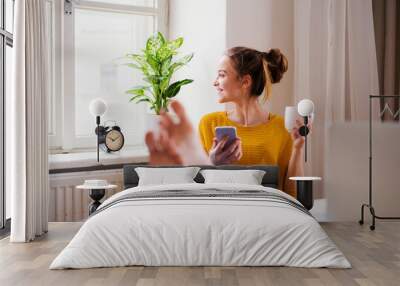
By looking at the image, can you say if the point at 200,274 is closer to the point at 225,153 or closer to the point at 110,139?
the point at 225,153

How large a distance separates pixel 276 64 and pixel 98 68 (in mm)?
2055

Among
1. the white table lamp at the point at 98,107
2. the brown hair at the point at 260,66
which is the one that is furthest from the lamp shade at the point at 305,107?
the white table lamp at the point at 98,107

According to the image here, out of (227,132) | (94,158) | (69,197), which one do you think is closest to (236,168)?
(227,132)

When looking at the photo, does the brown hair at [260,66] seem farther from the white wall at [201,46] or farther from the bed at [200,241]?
the bed at [200,241]

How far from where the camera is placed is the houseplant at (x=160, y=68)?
7004 millimetres

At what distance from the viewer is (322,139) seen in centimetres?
700

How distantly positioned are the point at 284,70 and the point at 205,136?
116 centimetres

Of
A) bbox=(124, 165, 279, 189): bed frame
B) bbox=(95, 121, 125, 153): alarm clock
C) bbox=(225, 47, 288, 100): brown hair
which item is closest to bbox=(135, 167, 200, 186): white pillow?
bbox=(124, 165, 279, 189): bed frame

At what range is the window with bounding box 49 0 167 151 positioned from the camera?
7.08 m

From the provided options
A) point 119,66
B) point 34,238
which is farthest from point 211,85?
point 34,238

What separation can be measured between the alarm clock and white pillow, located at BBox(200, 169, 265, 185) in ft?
3.98

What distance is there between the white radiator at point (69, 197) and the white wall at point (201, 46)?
4.49 feet

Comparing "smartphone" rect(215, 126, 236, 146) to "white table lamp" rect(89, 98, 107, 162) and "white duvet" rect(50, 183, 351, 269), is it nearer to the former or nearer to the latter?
"white table lamp" rect(89, 98, 107, 162)

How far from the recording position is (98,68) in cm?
724
